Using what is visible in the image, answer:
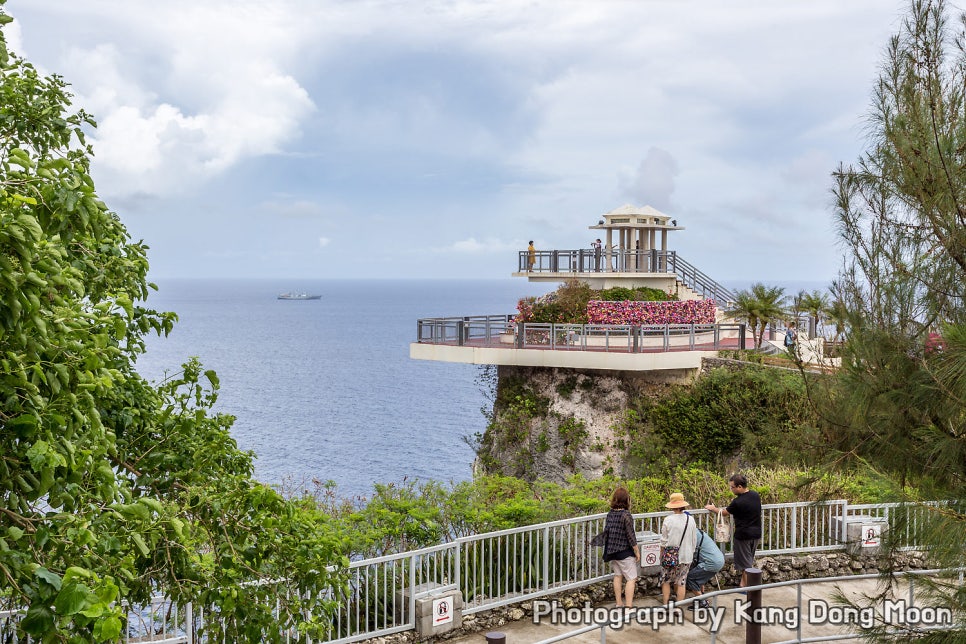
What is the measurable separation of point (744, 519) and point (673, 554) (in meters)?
1.11

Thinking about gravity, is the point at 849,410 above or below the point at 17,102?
below

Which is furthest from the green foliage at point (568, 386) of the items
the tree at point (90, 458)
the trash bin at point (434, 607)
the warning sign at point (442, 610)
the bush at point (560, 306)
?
the tree at point (90, 458)

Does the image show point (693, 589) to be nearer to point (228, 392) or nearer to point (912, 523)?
point (912, 523)

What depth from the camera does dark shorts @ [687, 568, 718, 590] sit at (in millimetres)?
10648

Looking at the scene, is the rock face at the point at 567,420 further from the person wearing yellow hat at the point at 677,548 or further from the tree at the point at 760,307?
the person wearing yellow hat at the point at 677,548

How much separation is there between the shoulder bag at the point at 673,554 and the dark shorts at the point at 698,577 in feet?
1.36

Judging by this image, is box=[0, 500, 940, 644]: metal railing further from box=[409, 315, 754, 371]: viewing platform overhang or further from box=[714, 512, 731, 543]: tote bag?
box=[409, 315, 754, 371]: viewing platform overhang

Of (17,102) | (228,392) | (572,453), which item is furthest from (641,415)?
(228,392)

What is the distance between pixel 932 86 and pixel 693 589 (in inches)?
257

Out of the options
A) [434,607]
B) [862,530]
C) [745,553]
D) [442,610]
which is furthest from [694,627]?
[862,530]

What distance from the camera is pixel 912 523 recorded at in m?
7.88

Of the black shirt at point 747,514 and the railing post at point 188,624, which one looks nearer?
the railing post at point 188,624

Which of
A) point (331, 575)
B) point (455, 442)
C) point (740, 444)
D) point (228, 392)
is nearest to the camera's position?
point (331, 575)

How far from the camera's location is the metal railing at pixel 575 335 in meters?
23.5
